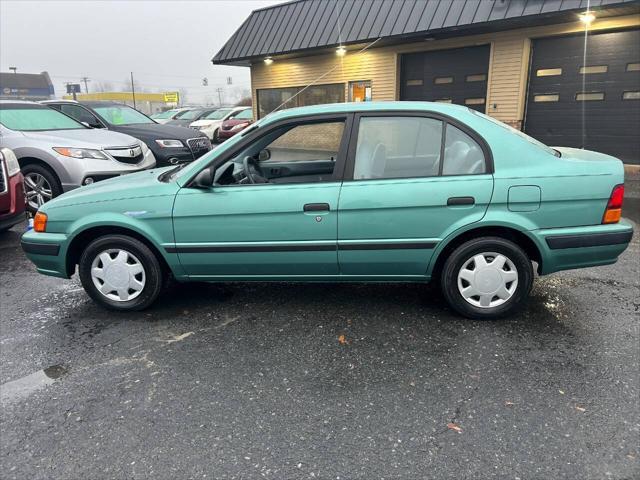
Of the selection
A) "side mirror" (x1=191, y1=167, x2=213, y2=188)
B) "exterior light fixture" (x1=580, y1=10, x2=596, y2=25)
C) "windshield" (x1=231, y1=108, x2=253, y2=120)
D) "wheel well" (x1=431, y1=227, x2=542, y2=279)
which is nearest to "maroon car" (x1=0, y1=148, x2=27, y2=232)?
"side mirror" (x1=191, y1=167, x2=213, y2=188)

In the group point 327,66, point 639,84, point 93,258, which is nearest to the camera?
point 93,258

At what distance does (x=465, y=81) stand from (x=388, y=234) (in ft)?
31.0

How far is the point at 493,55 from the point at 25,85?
276ft

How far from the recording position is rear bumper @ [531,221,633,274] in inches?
131

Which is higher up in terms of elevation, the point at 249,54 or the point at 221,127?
the point at 249,54

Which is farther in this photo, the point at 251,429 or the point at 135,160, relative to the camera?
the point at 135,160

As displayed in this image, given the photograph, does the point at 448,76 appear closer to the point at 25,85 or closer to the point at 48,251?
the point at 48,251

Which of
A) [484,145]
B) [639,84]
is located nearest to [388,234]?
[484,145]

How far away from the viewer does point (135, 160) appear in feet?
24.8

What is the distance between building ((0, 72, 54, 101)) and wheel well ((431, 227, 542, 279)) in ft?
274

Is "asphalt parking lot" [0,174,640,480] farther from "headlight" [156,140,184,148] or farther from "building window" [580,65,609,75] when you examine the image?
"building window" [580,65,609,75]

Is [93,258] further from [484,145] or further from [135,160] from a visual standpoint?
[135,160]

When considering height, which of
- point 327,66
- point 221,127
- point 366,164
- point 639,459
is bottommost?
point 639,459

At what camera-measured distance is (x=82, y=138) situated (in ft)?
23.5
